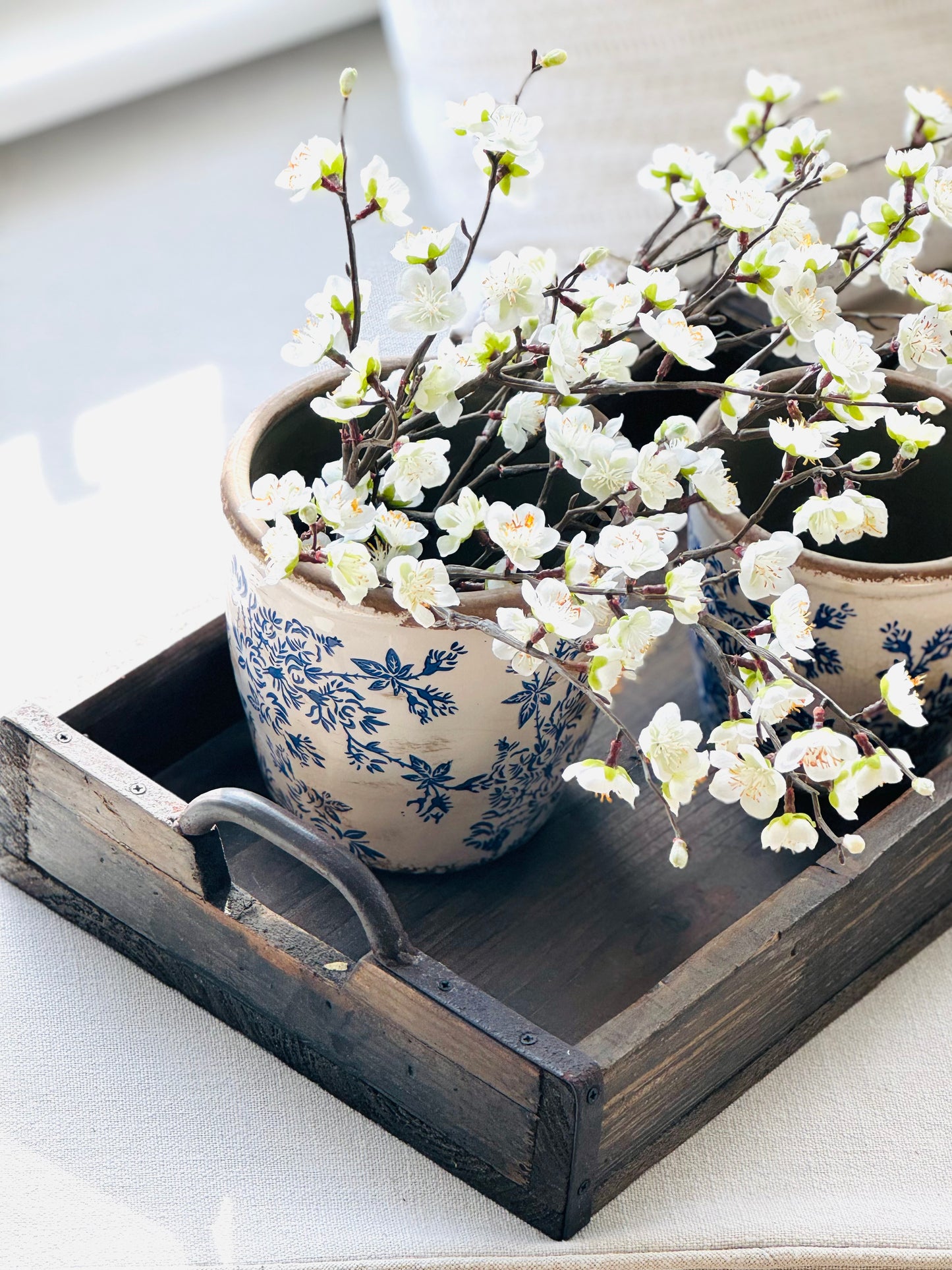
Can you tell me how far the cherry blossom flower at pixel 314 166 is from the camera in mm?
420

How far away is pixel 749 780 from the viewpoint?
1.31ft

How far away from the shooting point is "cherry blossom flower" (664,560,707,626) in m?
0.40

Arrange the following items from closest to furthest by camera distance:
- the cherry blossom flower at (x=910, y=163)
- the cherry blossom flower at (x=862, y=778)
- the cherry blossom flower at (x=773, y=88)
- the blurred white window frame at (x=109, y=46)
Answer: the cherry blossom flower at (x=862, y=778), the cherry blossom flower at (x=910, y=163), the cherry blossom flower at (x=773, y=88), the blurred white window frame at (x=109, y=46)

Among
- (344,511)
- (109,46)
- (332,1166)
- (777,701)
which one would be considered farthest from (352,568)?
(109,46)

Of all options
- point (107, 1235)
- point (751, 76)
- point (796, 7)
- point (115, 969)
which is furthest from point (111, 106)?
point (107, 1235)

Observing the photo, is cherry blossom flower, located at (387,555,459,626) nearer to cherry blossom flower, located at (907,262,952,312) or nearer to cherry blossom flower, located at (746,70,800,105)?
cherry blossom flower, located at (907,262,952,312)

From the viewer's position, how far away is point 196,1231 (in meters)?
0.48

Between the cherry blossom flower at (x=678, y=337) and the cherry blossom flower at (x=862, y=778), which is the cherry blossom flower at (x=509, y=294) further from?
the cherry blossom flower at (x=862, y=778)

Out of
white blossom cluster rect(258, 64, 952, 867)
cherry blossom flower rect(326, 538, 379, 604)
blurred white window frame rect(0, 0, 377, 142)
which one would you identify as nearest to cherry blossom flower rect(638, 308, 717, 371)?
white blossom cluster rect(258, 64, 952, 867)

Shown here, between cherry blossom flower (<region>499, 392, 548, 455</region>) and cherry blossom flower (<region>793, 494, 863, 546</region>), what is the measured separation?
0.10 m

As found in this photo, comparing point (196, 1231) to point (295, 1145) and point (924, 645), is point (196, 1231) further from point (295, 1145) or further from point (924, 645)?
point (924, 645)

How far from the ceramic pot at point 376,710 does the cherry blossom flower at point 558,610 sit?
5 centimetres

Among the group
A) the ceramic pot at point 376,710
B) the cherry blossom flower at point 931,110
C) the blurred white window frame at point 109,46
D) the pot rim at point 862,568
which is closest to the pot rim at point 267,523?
the ceramic pot at point 376,710

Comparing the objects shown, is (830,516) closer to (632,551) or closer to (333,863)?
(632,551)
